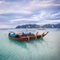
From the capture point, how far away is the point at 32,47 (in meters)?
1.85

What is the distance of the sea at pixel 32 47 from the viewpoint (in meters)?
1.82

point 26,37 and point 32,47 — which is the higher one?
point 26,37

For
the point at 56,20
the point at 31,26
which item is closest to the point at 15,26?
the point at 31,26

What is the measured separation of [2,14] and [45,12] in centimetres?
54

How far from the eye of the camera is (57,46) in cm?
190

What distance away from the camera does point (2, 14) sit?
6.07ft

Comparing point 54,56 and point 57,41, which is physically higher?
point 57,41

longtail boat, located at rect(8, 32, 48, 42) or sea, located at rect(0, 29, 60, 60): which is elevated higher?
longtail boat, located at rect(8, 32, 48, 42)

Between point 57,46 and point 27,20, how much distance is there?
50 cm

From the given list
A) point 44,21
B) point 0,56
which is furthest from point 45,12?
point 0,56

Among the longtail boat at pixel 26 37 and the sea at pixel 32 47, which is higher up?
the longtail boat at pixel 26 37

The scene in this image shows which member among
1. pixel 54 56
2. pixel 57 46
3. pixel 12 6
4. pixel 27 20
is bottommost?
pixel 54 56

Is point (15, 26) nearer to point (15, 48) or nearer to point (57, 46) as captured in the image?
point (15, 48)

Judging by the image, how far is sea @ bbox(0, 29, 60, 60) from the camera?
1.82 m
